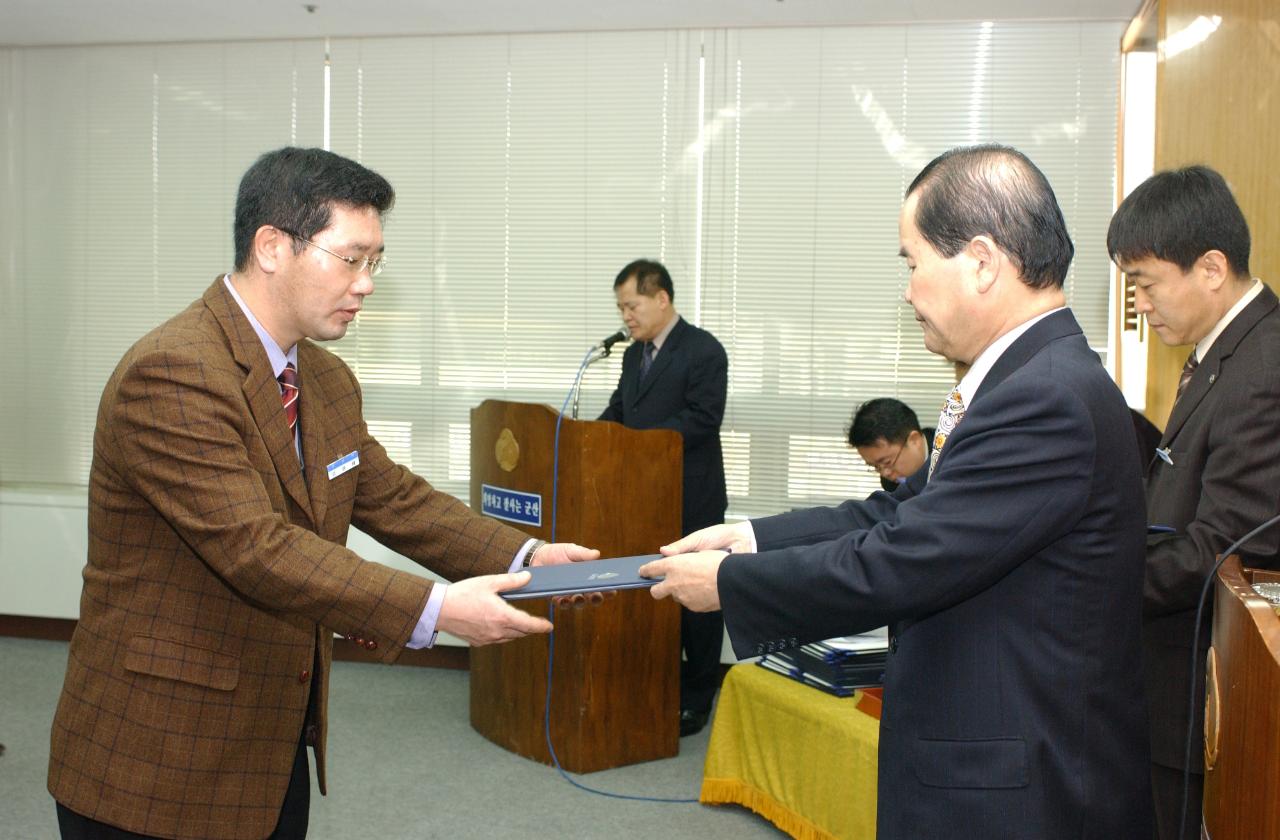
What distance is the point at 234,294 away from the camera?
192cm

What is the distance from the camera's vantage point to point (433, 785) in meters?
4.08

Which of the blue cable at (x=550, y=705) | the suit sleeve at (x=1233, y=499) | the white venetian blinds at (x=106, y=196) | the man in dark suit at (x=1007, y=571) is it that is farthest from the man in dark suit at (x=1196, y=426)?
the white venetian blinds at (x=106, y=196)

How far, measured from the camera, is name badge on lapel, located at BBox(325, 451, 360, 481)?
2.01 metres

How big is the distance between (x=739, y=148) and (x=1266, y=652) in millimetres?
4630

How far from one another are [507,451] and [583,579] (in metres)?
2.40

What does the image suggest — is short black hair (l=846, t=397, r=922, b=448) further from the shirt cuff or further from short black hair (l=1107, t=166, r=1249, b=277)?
the shirt cuff

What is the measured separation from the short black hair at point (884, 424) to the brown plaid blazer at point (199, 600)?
2163 millimetres

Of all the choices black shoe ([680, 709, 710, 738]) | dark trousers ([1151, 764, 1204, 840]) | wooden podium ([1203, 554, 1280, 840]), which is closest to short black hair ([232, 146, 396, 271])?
wooden podium ([1203, 554, 1280, 840])

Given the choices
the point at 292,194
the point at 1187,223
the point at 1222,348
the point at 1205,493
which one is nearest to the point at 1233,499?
the point at 1205,493

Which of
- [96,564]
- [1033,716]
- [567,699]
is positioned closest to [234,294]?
[96,564]

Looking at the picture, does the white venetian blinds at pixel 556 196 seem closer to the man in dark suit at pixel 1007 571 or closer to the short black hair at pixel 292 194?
the short black hair at pixel 292 194

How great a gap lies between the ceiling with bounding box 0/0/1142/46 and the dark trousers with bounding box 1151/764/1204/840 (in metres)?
3.66

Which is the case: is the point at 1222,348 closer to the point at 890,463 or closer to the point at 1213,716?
the point at 1213,716

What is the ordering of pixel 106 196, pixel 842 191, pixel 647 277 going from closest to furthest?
pixel 647 277 → pixel 842 191 → pixel 106 196
